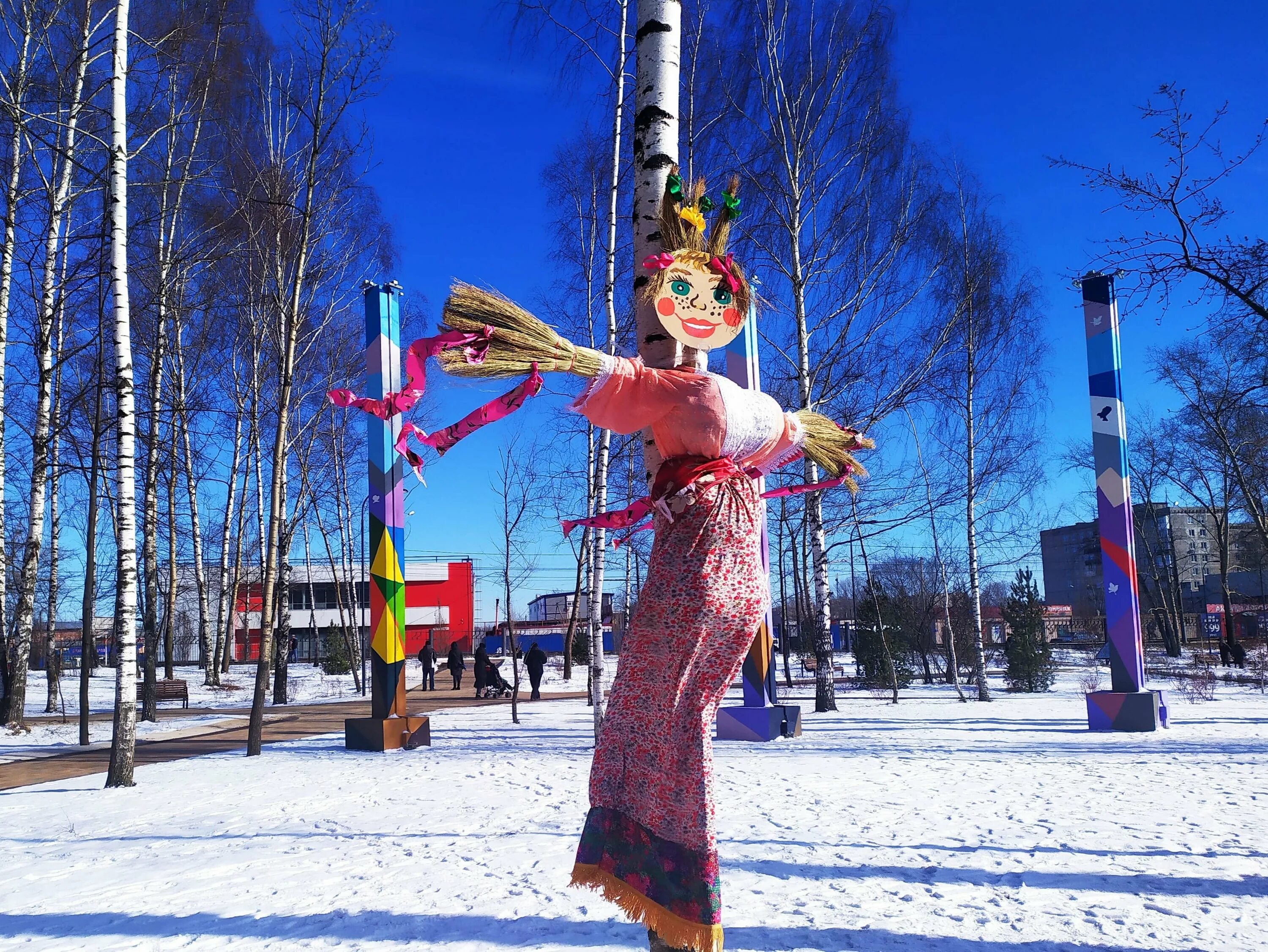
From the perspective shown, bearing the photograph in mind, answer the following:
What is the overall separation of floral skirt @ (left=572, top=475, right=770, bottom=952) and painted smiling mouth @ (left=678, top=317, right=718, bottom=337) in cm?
49

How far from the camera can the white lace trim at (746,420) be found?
2.66 m

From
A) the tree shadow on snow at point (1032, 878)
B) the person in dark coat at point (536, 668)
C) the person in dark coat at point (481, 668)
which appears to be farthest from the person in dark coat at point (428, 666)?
the tree shadow on snow at point (1032, 878)

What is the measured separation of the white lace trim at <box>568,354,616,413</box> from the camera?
2424 millimetres

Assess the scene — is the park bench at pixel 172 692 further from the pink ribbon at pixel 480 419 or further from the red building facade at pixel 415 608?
the red building facade at pixel 415 608

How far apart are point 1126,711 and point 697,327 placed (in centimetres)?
996

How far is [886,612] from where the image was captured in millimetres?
20203

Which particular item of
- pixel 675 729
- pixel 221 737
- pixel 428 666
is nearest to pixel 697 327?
pixel 675 729

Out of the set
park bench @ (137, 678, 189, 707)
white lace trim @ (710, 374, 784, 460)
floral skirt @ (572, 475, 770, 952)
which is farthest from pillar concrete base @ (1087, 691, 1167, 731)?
park bench @ (137, 678, 189, 707)

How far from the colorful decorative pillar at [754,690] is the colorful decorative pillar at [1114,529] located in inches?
154

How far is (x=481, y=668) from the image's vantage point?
19281 millimetres

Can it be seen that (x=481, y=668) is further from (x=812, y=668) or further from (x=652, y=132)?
(x=652, y=132)

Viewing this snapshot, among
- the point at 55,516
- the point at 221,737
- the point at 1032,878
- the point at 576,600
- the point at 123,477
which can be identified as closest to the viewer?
the point at 1032,878

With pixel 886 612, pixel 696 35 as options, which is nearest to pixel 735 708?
pixel 696 35

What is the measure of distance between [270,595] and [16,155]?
7.75m
